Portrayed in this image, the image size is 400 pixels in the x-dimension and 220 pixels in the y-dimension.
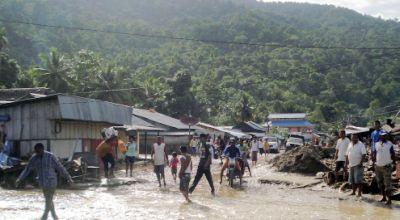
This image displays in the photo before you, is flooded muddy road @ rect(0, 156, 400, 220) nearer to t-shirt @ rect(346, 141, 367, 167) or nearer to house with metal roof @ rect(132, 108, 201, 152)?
t-shirt @ rect(346, 141, 367, 167)

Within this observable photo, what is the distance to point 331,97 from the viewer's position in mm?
89125

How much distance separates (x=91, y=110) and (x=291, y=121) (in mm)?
68588

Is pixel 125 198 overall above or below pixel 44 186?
below

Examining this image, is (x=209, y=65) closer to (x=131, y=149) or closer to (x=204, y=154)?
(x=131, y=149)

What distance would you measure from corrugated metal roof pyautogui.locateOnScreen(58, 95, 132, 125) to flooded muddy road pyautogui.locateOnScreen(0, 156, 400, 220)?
17.3 feet

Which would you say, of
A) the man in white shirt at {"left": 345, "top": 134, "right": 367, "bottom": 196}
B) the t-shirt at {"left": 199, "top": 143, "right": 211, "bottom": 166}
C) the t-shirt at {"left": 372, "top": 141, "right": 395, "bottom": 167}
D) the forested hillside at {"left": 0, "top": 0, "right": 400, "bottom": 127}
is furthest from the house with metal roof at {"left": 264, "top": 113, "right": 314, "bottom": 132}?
the t-shirt at {"left": 372, "top": 141, "right": 395, "bottom": 167}

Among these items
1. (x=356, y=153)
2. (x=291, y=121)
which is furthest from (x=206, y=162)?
(x=291, y=121)

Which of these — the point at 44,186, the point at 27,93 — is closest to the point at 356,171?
the point at 44,186

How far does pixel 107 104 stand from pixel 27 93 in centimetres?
877

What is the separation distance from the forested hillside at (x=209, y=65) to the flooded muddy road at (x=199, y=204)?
19.0 metres

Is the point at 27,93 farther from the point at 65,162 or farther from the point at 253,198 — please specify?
the point at 253,198

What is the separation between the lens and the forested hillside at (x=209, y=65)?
52094mm

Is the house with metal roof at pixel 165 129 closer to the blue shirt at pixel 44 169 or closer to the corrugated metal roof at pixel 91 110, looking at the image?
the corrugated metal roof at pixel 91 110

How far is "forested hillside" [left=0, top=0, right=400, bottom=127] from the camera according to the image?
52094mm
